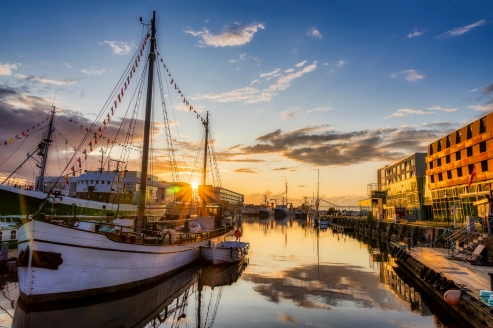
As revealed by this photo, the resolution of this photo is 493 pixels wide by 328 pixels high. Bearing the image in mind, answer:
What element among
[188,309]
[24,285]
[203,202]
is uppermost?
[203,202]

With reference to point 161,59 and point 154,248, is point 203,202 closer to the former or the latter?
point 161,59

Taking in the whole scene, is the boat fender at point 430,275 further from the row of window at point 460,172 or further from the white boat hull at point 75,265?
the row of window at point 460,172

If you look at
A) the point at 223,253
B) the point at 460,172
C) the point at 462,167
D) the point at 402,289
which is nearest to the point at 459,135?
the point at 462,167

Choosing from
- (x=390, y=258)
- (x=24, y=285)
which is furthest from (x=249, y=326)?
(x=390, y=258)

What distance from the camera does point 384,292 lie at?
67.6 feet

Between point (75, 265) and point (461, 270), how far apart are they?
69.7ft

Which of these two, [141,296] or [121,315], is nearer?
[121,315]

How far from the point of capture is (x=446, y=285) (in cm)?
1697

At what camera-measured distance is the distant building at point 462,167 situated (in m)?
39.8

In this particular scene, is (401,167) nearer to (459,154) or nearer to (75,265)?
(459,154)

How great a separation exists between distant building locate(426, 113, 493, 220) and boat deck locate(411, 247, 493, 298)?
14774 mm

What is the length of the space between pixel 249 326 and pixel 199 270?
Result: 13.8 meters

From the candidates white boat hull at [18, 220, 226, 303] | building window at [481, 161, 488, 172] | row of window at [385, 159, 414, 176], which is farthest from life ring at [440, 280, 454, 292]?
row of window at [385, 159, 414, 176]

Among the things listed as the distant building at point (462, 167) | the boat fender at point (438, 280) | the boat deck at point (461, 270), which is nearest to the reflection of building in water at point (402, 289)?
the boat fender at point (438, 280)
